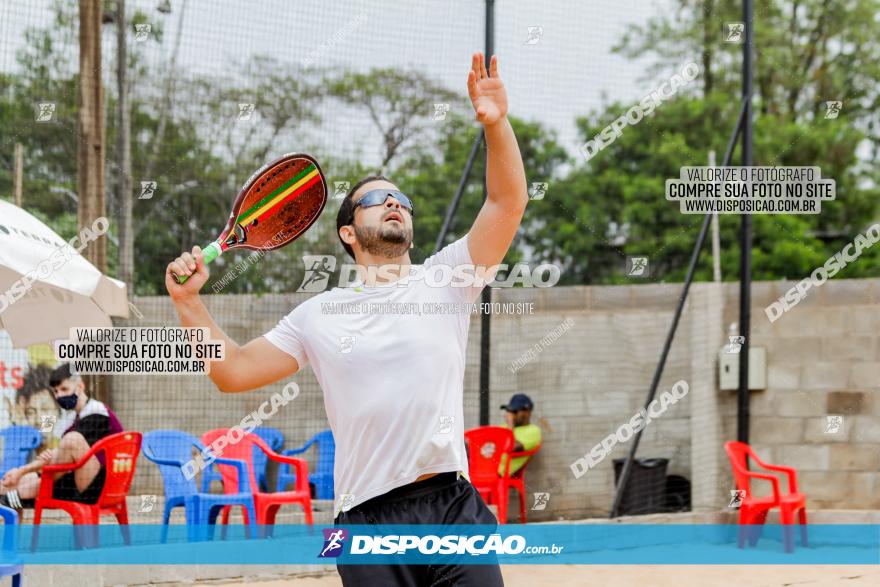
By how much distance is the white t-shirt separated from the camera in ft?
8.79

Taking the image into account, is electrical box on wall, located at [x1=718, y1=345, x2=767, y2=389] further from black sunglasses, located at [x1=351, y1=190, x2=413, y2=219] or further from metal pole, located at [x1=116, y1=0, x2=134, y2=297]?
black sunglasses, located at [x1=351, y1=190, x2=413, y2=219]

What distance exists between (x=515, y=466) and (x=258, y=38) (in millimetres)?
3741

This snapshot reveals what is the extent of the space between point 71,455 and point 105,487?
30 cm

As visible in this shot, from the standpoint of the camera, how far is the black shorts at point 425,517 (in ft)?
8.55

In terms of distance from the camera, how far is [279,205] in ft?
12.2

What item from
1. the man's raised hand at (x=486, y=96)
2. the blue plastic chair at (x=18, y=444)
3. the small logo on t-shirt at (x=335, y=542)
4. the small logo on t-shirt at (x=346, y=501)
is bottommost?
the blue plastic chair at (x=18, y=444)

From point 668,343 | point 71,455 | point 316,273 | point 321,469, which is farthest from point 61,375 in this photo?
point 668,343

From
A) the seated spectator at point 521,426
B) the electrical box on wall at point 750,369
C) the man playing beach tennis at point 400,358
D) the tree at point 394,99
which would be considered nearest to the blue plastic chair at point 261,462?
the seated spectator at point 521,426

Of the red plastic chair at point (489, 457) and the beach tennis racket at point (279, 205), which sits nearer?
the beach tennis racket at point (279, 205)

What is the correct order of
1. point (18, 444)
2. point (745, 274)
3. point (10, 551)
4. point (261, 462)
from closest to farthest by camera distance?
point (10, 551), point (18, 444), point (261, 462), point (745, 274)

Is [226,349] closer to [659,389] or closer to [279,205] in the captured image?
[279,205]

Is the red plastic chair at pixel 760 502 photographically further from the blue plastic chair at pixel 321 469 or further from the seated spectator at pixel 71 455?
the seated spectator at pixel 71 455

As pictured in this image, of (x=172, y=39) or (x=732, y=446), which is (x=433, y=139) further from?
(x=732, y=446)

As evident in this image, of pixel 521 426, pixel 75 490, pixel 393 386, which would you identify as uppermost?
pixel 393 386
